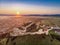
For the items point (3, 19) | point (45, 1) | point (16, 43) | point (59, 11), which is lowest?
point (16, 43)

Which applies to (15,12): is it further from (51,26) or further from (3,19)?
(51,26)

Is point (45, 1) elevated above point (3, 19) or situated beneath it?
elevated above

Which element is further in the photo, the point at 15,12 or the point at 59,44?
the point at 15,12

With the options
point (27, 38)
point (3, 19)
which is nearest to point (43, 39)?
point (27, 38)

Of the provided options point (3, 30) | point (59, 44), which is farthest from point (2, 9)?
point (59, 44)

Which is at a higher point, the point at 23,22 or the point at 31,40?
the point at 23,22

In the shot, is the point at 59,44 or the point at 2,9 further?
the point at 2,9

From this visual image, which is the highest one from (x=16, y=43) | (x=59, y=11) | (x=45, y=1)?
(x=45, y=1)

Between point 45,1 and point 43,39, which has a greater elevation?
point 45,1

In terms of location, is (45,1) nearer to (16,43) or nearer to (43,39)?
(43,39)
